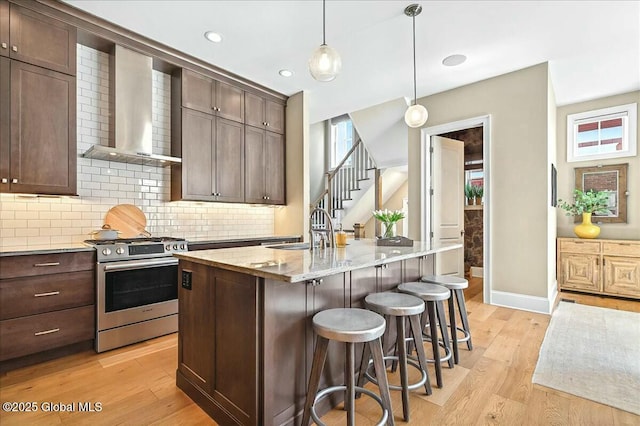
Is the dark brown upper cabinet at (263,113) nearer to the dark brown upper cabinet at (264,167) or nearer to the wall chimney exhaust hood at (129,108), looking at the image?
the dark brown upper cabinet at (264,167)

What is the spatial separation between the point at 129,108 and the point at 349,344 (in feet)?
10.4

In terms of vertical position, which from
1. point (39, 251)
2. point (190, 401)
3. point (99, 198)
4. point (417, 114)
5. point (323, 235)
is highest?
point (417, 114)

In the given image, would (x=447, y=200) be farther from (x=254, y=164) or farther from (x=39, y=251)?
(x=39, y=251)

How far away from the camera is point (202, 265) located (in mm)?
1876

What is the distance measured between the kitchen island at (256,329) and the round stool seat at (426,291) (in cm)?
36

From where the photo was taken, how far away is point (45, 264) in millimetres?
2391

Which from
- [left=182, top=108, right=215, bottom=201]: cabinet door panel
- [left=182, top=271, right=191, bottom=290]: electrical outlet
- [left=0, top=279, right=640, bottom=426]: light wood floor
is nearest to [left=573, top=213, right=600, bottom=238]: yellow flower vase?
[left=0, top=279, right=640, bottom=426]: light wood floor

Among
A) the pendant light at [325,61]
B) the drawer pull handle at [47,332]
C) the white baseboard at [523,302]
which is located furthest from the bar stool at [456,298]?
the drawer pull handle at [47,332]

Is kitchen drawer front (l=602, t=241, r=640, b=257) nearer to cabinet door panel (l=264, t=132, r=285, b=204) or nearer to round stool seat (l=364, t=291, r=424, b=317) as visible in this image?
round stool seat (l=364, t=291, r=424, b=317)

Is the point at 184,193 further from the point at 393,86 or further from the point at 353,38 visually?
the point at 393,86

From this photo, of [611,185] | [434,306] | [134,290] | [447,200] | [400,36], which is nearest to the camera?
[434,306]

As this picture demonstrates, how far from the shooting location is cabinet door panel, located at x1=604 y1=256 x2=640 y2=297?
13.6ft

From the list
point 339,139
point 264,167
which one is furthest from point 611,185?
point 339,139

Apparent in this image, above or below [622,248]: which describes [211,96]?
above
